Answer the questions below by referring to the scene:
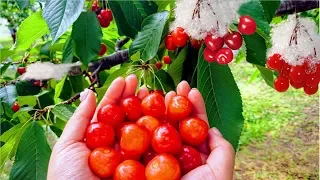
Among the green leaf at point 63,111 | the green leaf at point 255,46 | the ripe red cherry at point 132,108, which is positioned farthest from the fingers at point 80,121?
the green leaf at point 255,46

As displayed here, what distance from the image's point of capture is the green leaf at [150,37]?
129cm

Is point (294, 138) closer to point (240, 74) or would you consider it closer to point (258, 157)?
point (258, 157)

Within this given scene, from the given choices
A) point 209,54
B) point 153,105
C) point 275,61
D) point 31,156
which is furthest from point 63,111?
point 275,61

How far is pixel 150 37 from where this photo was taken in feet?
4.29

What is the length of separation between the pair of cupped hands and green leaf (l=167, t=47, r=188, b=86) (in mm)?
145

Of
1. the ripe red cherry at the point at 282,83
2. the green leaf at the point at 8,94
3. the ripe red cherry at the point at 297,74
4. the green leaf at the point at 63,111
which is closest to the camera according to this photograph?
the ripe red cherry at the point at 297,74

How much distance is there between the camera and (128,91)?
1333 mm

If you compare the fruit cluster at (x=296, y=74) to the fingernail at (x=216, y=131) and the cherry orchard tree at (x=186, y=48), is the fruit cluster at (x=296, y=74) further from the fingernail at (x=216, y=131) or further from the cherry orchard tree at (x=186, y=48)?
the fingernail at (x=216, y=131)

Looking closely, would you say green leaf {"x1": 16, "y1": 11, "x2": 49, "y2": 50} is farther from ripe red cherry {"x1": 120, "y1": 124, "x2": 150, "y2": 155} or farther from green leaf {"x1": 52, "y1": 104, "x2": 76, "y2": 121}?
ripe red cherry {"x1": 120, "y1": 124, "x2": 150, "y2": 155}

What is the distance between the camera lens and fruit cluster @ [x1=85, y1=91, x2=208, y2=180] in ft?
3.53

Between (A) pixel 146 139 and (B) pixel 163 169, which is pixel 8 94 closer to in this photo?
(A) pixel 146 139

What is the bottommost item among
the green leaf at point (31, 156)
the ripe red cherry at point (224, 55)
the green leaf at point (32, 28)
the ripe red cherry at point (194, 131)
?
the green leaf at point (31, 156)

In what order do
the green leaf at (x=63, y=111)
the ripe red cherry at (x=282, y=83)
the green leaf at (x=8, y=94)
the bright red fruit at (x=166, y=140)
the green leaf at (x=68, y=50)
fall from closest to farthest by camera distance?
the bright red fruit at (x=166, y=140)
the ripe red cherry at (x=282, y=83)
the green leaf at (x=63, y=111)
the green leaf at (x=68, y=50)
the green leaf at (x=8, y=94)

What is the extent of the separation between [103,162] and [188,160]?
24 cm
